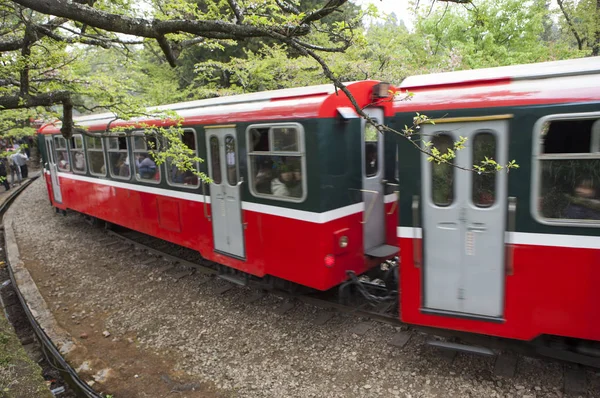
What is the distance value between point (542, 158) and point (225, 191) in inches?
166

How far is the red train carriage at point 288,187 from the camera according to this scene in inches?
203

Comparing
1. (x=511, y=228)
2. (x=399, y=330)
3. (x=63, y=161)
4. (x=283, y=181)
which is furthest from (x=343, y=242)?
(x=63, y=161)

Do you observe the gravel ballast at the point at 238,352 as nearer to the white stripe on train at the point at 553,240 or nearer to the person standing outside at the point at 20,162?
the white stripe on train at the point at 553,240

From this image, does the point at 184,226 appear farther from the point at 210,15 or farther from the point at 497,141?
the point at 497,141

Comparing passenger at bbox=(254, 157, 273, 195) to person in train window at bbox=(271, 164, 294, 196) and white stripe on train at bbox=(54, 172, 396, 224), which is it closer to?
person in train window at bbox=(271, 164, 294, 196)

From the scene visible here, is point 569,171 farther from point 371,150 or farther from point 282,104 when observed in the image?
point 282,104

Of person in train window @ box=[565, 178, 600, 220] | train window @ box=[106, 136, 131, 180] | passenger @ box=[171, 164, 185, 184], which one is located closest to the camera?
person in train window @ box=[565, 178, 600, 220]

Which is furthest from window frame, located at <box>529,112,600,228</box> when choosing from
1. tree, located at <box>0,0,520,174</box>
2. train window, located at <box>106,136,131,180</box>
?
train window, located at <box>106,136,131,180</box>

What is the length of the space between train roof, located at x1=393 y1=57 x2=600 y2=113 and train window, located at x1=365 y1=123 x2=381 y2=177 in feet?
3.93

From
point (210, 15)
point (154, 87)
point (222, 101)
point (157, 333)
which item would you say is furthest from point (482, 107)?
point (154, 87)

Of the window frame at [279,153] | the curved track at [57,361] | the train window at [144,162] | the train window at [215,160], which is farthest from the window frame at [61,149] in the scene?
the window frame at [279,153]

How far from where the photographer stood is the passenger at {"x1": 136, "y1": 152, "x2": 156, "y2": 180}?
8.13m

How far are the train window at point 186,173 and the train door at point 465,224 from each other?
12.9ft

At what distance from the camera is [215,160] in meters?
6.54
